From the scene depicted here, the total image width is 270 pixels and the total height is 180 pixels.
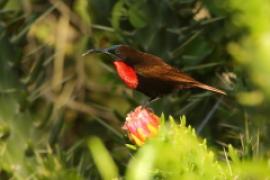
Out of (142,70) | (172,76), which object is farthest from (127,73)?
(172,76)

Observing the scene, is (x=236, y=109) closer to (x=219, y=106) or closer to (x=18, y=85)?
(x=219, y=106)

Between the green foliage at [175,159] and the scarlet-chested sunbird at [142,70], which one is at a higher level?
the green foliage at [175,159]

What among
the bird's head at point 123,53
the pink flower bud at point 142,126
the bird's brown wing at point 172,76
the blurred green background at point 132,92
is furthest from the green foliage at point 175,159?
the blurred green background at point 132,92

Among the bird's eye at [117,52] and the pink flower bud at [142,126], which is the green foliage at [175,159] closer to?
the pink flower bud at [142,126]

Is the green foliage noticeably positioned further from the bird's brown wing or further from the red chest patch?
the red chest patch

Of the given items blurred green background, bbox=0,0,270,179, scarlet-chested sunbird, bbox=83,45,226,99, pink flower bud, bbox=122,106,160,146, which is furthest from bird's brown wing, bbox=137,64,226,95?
pink flower bud, bbox=122,106,160,146
